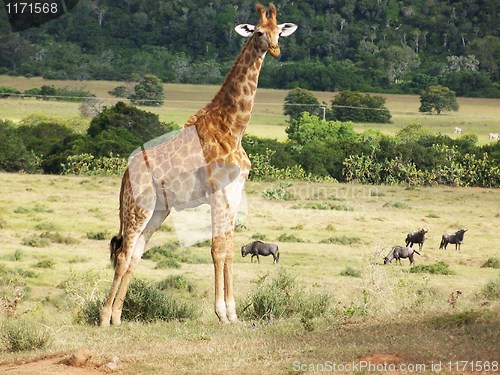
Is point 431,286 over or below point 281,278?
below

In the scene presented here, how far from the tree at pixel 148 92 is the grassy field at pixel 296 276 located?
167 ft

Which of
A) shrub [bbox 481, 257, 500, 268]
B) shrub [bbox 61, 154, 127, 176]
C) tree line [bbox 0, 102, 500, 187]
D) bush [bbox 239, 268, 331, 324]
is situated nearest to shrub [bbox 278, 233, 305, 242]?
shrub [bbox 481, 257, 500, 268]

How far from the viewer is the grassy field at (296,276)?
8.27 metres

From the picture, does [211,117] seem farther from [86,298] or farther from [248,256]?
[248,256]

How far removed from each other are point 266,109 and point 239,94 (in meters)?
78.6

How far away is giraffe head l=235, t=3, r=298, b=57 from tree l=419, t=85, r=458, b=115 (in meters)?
83.7

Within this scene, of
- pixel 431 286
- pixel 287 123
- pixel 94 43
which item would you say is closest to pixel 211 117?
pixel 431 286

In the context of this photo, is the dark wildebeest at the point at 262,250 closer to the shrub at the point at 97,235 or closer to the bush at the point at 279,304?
the shrub at the point at 97,235

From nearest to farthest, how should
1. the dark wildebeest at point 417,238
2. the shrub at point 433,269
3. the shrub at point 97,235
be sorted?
the shrub at point 433,269 < the dark wildebeest at point 417,238 < the shrub at point 97,235

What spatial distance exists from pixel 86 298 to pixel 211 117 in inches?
90.9

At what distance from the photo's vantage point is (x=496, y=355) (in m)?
7.60

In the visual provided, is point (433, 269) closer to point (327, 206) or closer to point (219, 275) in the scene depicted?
point (219, 275)

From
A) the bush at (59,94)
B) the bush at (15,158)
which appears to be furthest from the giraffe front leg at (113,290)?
the bush at (59,94)

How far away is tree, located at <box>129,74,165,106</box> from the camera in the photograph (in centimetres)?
Answer: 9574
